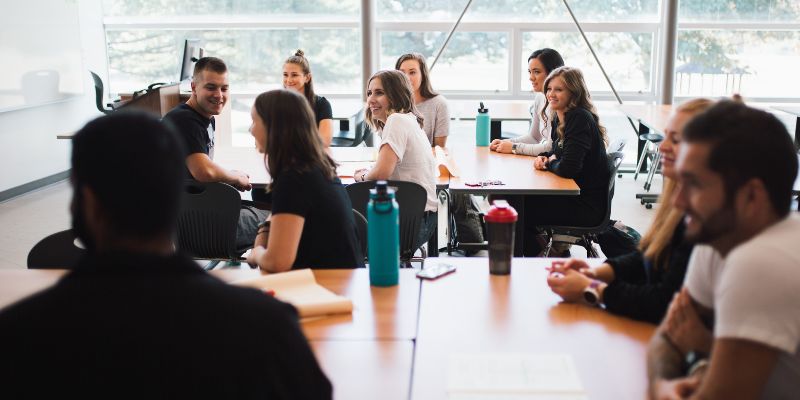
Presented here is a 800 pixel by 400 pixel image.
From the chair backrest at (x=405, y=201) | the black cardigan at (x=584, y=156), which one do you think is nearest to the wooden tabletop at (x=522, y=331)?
the chair backrest at (x=405, y=201)

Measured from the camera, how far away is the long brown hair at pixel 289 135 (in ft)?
7.87

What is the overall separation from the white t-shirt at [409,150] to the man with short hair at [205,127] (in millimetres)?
729

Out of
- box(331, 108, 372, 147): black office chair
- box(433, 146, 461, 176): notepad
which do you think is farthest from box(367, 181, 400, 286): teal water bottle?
box(331, 108, 372, 147): black office chair

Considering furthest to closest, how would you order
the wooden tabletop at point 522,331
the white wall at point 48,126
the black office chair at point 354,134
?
the white wall at point 48,126
the black office chair at point 354,134
the wooden tabletop at point 522,331

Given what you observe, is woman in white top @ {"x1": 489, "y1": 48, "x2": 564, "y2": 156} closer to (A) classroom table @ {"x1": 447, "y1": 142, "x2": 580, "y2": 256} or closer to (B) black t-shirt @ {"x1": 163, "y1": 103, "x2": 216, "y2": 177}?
(A) classroom table @ {"x1": 447, "y1": 142, "x2": 580, "y2": 256}

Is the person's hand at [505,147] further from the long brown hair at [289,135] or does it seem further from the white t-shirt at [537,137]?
the long brown hair at [289,135]

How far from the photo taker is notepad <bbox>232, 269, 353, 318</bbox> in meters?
1.95

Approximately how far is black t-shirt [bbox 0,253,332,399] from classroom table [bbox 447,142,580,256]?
8.72 feet

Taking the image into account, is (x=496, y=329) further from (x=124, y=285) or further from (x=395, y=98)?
(x=395, y=98)

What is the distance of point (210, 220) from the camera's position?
132 inches

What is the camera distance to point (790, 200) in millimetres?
1285

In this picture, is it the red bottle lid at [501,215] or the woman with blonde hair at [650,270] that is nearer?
the woman with blonde hair at [650,270]

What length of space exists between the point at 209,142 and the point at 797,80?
5806 mm

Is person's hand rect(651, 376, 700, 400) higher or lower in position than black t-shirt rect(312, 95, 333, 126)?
lower
